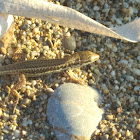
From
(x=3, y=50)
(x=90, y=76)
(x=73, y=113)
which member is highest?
(x=3, y=50)

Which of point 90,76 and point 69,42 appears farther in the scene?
point 69,42

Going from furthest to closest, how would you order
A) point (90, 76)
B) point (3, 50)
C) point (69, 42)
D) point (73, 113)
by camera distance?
point (69, 42)
point (90, 76)
point (3, 50)
point (73, 113)

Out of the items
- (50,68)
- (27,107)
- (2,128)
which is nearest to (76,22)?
(50,68)

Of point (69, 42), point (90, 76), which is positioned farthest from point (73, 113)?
point (69, 42)

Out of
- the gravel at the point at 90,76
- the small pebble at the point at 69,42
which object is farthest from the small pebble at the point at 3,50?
the small pebble at the point at 69,42

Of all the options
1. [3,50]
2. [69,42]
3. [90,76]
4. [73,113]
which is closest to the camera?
[73,113]

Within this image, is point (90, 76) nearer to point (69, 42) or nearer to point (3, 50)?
point (69, 42)

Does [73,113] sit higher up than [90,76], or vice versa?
[90,76]

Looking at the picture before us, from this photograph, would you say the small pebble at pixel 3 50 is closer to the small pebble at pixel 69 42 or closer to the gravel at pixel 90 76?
the gravel at pixel 90 76

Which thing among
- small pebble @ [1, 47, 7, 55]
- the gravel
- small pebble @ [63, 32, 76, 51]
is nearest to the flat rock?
the gravel
